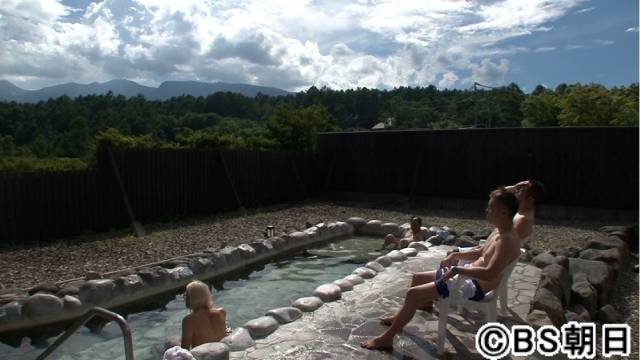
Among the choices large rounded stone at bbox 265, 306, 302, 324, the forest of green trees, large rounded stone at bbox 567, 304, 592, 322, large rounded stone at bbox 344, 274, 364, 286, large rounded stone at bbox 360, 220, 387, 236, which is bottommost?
large rounded stone at bbox 360, 220, 387, 236

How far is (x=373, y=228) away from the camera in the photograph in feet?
35.2

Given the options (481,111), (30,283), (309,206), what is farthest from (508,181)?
(481,111)

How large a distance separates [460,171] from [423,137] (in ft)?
4.67

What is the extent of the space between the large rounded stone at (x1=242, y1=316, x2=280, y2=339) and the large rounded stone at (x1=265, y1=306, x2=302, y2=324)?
11cm

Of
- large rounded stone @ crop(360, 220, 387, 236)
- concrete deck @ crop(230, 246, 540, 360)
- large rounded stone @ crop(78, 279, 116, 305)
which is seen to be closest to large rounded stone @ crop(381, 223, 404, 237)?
large rounded stone @ crop(360, 220, 387, 236)

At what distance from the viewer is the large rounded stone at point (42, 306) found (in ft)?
16.9

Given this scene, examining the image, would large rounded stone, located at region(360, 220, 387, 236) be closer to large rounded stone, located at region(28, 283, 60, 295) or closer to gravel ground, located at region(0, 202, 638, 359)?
gravel ground, located at region(0, 202, 638, 359)

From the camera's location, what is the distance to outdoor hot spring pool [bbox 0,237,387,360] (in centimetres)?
476

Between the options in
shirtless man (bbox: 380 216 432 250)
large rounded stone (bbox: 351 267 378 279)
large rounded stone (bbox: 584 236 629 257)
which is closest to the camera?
large rounded stone (bbox: 351 267 378 279)

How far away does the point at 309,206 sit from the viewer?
13.7m

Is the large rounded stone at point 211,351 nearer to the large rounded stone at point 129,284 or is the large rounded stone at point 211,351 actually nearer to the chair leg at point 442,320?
the chair leg at point 442,320

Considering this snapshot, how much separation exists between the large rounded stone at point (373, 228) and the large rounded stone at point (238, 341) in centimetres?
677

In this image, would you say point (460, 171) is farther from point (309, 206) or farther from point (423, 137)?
point (309, 206)

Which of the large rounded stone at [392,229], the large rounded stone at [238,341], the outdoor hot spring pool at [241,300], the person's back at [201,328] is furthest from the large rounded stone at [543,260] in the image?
the person's back at [201,328]
